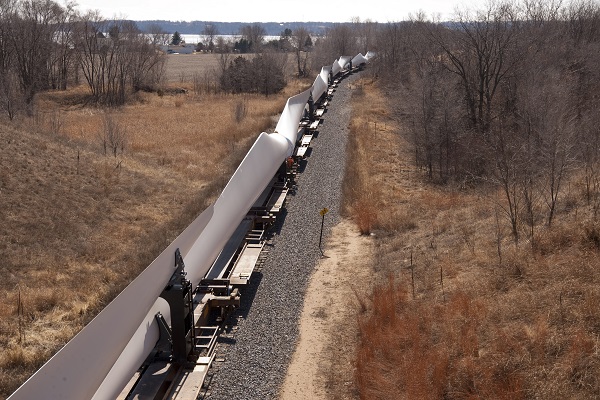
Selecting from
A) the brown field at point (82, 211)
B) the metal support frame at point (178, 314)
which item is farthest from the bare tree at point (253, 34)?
the metal support frame at point (178, 314)

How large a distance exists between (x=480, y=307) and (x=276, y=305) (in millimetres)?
3825

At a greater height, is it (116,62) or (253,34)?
(253,34)

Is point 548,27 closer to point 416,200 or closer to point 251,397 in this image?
point 416,200

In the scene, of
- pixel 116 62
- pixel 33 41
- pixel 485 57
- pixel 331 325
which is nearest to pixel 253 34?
pixel 116 62

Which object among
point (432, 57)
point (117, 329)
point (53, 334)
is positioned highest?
point (432, 57)

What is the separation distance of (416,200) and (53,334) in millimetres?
11880

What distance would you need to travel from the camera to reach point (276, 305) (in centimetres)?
1197

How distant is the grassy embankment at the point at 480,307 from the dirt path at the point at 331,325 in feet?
0.95

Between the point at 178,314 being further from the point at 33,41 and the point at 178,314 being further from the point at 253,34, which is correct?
the point at 253,34

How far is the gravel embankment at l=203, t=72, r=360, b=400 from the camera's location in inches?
367

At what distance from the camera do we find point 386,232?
16359 millimetres

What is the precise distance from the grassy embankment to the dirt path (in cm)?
29

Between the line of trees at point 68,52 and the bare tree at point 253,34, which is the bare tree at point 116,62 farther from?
the bare tree at point 253,34

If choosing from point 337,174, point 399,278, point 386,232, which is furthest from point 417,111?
point 399,278
